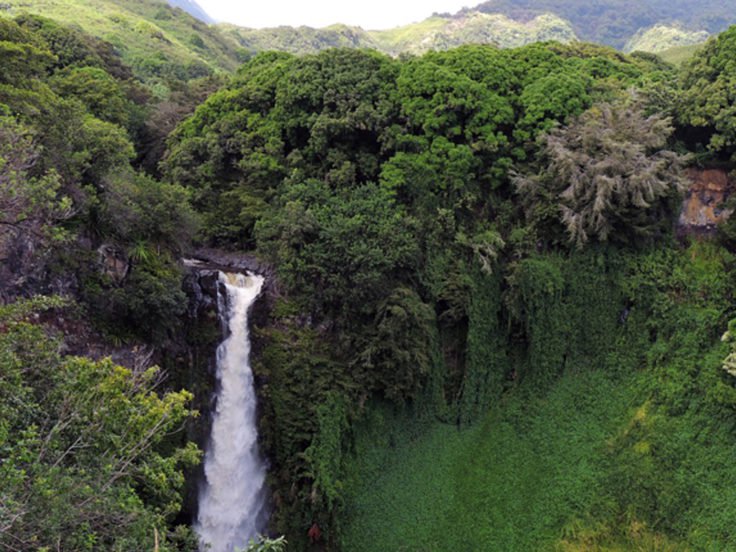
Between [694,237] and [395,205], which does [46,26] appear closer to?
[395,205]

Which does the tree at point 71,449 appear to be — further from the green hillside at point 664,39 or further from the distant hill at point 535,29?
the green hillside at point 664,39

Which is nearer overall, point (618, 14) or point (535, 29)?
point (535, 29)

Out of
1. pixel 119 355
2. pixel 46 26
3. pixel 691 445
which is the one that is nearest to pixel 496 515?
pixel 691 445

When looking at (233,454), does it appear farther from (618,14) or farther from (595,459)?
(618,14)

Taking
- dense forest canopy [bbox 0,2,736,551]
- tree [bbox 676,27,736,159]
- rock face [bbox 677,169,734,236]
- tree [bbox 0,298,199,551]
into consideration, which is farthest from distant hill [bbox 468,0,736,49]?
tree [bbox 0,298,199,551]

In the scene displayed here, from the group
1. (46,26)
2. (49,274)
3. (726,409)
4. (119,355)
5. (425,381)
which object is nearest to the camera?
(49,274)

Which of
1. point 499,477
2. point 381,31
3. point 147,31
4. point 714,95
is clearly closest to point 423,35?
point 381,31

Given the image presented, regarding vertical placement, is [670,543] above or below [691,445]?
below
